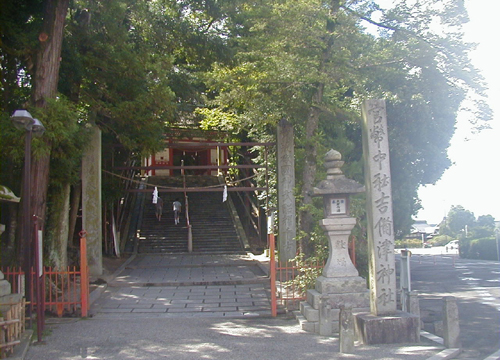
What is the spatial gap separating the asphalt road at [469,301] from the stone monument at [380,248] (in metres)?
0.97

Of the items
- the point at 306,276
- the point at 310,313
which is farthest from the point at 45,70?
the point at 310,313

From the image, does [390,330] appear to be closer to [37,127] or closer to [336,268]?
[336,268]

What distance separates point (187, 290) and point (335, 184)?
17.2ft

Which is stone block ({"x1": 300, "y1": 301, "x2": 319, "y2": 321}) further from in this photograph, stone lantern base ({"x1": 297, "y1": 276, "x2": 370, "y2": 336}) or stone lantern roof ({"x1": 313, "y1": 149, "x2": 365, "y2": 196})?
stone lantern roof ({"x1": 313, "y1": 149, "x2": 365, "y2": 196})

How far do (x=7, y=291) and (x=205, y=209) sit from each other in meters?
17.5

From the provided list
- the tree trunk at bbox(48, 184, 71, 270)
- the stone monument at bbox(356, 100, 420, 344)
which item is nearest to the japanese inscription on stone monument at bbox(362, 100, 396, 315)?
the stone monument at bbox(356, 100, 420, 344)

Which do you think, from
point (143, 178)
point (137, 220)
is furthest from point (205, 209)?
point (143, 178)

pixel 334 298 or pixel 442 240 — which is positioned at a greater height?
pixel 334 298

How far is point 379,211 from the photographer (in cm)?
746

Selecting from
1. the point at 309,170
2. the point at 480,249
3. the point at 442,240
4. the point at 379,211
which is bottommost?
the point at 442,240

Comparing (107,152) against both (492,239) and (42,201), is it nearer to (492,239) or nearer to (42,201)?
(42,201)

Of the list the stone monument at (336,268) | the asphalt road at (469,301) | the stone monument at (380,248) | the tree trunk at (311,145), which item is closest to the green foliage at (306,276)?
the stone monument at (336,268)

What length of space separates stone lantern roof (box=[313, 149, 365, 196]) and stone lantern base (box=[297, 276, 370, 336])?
150cm

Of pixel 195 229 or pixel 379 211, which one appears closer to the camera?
pixel 379 211
